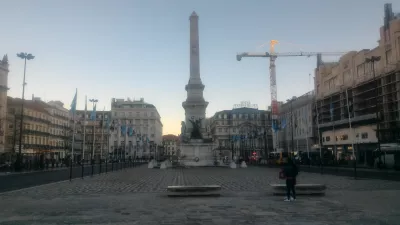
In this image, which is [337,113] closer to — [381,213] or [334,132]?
[334,132]

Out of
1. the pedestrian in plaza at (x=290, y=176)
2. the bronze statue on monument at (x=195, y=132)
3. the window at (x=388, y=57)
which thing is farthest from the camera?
the window at (x=388, y=57)

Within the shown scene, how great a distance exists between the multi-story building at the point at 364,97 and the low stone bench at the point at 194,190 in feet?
125

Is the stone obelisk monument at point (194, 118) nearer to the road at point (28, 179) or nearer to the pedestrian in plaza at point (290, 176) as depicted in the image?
the road at point (28, 179)

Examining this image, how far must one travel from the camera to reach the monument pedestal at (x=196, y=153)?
55594 mm

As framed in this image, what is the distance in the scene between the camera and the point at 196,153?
184ft

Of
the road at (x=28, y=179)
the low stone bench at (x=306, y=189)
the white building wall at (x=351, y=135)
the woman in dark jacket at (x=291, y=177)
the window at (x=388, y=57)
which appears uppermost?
the window at (x=388, y=57)

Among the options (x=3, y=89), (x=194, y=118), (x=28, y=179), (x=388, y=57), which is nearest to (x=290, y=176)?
(x=28, y=179)

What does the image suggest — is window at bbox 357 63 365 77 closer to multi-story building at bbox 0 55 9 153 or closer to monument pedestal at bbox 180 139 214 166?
monument pedestal at bbox 180 139 214 166

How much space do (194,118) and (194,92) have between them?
4433 mm

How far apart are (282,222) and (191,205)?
4809 mm

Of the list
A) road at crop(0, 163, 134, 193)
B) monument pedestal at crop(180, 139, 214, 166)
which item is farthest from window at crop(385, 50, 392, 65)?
road at crop(0, 163, 134, 193)

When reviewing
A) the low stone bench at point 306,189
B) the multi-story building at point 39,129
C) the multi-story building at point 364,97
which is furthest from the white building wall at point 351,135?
the multi-story building at point 39,129

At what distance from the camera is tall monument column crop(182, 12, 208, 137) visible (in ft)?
193

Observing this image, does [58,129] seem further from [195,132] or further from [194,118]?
[195,132]
